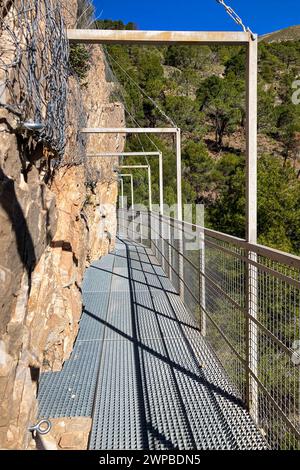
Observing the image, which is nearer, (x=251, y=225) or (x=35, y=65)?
(x=35, y=65)

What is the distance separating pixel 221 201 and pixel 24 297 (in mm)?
21464

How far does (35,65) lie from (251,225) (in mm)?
1526

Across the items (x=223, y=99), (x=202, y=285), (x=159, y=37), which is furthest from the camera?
(x=223, y=99)

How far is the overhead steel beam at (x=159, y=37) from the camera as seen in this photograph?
2432 millimetres

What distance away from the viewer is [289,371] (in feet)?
6.19

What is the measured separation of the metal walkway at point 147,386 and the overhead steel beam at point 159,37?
7.55ft

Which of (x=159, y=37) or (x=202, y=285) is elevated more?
(x=159, y=37)

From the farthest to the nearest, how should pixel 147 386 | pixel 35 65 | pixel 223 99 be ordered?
1. pixel 223 99
2. pixel 147 386
3. pixel 35 65

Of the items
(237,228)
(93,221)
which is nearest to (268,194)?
(237,228)

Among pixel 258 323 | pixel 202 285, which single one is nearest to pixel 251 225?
pixel 258 323

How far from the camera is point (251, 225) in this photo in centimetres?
250

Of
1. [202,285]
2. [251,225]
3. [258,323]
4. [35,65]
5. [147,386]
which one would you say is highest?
[35,65]

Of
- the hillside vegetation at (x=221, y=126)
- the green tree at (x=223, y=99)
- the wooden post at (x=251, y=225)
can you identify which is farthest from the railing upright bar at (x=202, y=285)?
the green tree at (x=223, y=99)

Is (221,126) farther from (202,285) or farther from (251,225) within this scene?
(251,225)
